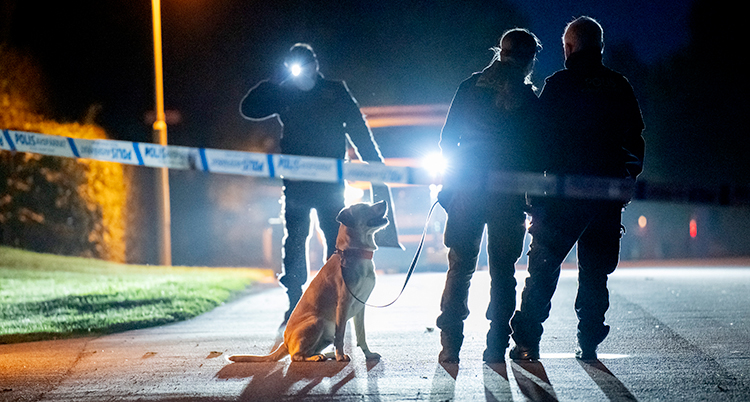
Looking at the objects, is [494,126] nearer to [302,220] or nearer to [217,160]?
[302,220]

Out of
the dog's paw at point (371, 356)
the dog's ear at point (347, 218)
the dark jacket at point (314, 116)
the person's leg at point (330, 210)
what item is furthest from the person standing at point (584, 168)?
the person's leg at point (330, 210)

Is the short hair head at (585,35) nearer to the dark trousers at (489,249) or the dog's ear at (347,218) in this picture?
the dark trousers at (489,249)

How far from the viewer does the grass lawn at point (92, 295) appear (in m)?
7.21

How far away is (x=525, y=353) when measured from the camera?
15.3ft

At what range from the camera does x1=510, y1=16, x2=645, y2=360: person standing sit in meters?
4.61

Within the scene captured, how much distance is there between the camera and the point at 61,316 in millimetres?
7781

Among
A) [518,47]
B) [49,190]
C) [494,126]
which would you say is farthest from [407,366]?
[49,190]

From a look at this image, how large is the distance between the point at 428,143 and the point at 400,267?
235 cm

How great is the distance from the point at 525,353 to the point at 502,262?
59cm

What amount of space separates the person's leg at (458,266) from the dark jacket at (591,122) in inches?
23.3

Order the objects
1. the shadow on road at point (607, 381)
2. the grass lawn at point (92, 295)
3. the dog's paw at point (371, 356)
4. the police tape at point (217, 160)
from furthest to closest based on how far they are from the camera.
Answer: the grass lawn at point (92, 295) < the police tape at point (217, 160) < the dog's paw at point (371, 356) < the shadow on road at point (607, 381)

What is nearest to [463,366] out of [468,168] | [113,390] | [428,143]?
[468,168]

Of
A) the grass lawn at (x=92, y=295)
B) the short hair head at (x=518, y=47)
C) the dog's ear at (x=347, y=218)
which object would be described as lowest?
the grass lawn at (x=92, y=295)

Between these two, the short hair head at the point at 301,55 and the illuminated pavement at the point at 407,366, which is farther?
the short hair head at the point at 301,55
